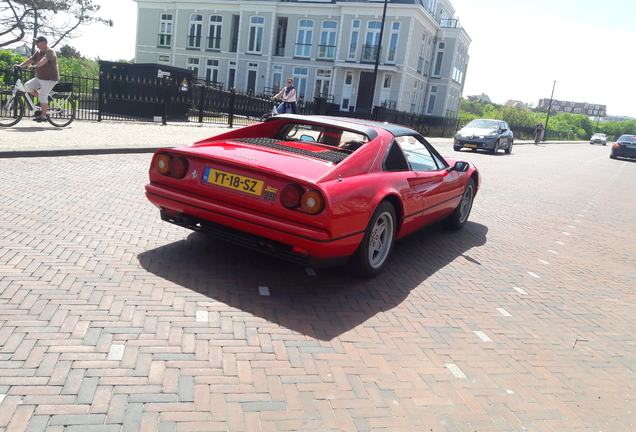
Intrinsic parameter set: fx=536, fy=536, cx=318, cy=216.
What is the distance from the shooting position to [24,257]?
160 inches

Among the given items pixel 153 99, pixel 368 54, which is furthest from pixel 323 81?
pixel 153 99

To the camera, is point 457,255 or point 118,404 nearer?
point 118,404

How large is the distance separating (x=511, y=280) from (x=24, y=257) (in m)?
4.28

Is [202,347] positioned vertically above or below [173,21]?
below

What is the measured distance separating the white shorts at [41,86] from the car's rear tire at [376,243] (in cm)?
1020

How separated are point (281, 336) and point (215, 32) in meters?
45.5

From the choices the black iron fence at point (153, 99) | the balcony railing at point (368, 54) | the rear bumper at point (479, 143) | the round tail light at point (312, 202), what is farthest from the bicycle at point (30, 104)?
the balcony railing at point (368, 54)

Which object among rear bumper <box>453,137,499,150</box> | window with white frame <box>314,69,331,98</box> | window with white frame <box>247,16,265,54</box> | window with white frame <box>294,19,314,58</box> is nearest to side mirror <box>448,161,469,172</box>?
rear bumper <box>453,137,499,150</box>

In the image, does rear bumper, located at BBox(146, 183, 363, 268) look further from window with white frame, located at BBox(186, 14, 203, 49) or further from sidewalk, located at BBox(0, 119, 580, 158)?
window with white frame, located at BBox(186, 14, 203, 49)

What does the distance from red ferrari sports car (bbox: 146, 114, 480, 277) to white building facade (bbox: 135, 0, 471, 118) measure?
33.8 metres

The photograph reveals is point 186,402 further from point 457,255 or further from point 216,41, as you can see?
point 216,41

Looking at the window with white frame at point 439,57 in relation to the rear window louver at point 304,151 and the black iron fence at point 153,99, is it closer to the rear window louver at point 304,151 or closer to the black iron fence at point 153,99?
the black iron fence at point 153,99

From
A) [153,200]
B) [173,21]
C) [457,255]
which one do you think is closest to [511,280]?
[457,255]

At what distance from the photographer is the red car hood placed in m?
3.92
